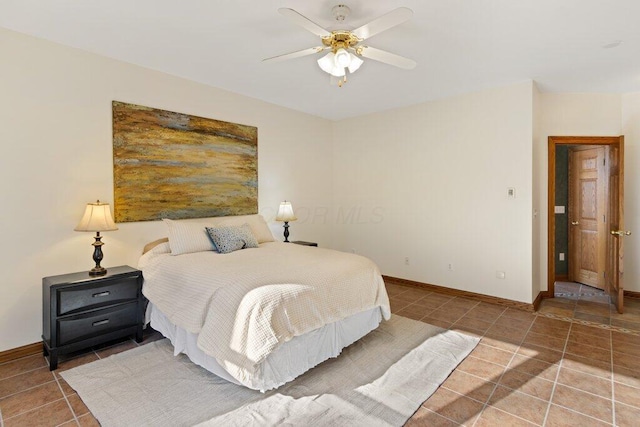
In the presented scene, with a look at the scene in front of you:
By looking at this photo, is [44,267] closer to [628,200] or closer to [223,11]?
[223,11]

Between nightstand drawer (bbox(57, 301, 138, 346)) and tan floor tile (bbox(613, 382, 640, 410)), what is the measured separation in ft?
12.1

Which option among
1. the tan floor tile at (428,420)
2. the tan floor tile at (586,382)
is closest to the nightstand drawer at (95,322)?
the tan floor tile at (428,420)

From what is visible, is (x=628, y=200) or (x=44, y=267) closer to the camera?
(x=44, y=267)

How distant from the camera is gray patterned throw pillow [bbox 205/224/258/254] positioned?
11.3ft

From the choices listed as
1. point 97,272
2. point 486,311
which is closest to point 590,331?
point 486,311

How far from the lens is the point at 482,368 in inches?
102

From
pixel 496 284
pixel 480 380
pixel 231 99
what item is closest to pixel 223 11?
pixel 231 99

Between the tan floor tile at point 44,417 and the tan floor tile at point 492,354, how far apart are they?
116 inches

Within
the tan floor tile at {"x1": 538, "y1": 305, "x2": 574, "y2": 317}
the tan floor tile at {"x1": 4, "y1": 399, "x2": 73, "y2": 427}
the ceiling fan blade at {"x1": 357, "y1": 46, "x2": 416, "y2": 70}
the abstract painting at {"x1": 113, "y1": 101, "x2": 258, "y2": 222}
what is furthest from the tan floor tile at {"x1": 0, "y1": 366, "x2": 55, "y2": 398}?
the tan floor tile at {"x1": 538, "y1": 305, "x2": 574, "y2": 317}

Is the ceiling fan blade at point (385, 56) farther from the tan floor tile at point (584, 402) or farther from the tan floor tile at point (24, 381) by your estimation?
the tan floor tile at point (24, 381)

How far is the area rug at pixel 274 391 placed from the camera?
2010 millimetres

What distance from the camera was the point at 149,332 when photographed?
3256 millimetres

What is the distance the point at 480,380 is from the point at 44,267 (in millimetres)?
3647

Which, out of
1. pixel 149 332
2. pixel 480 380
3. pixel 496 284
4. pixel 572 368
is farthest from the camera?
pixel 496 284
